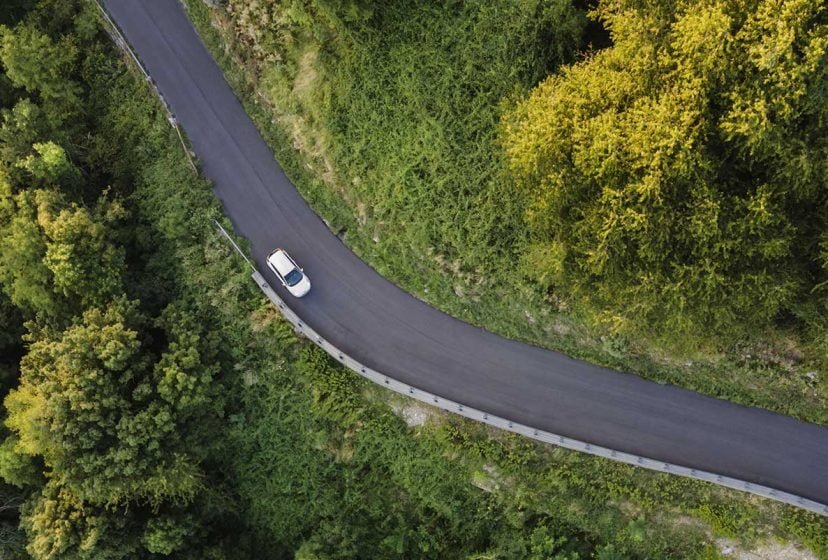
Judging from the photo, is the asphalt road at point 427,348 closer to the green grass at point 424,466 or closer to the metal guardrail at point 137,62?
the metal guardrail at point 137,62

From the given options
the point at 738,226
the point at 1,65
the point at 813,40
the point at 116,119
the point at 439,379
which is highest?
the point at 1,65

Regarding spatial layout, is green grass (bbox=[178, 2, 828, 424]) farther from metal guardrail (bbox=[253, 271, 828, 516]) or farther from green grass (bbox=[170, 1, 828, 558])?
metal guardrail (bbox=[253, 271, 828, 516])

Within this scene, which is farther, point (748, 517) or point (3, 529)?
point (3, 529)

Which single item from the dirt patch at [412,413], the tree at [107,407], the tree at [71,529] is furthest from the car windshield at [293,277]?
the tree at [71,529]

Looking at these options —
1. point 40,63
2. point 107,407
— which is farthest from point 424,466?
point 40,63

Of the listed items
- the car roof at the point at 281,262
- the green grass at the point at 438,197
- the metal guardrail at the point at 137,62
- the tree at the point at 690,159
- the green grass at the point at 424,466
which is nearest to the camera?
the tree at the point at 690,159

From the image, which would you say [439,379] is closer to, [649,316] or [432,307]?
[432,307]

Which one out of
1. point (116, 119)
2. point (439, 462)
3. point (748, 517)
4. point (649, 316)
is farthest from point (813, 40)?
point (116, 119)
